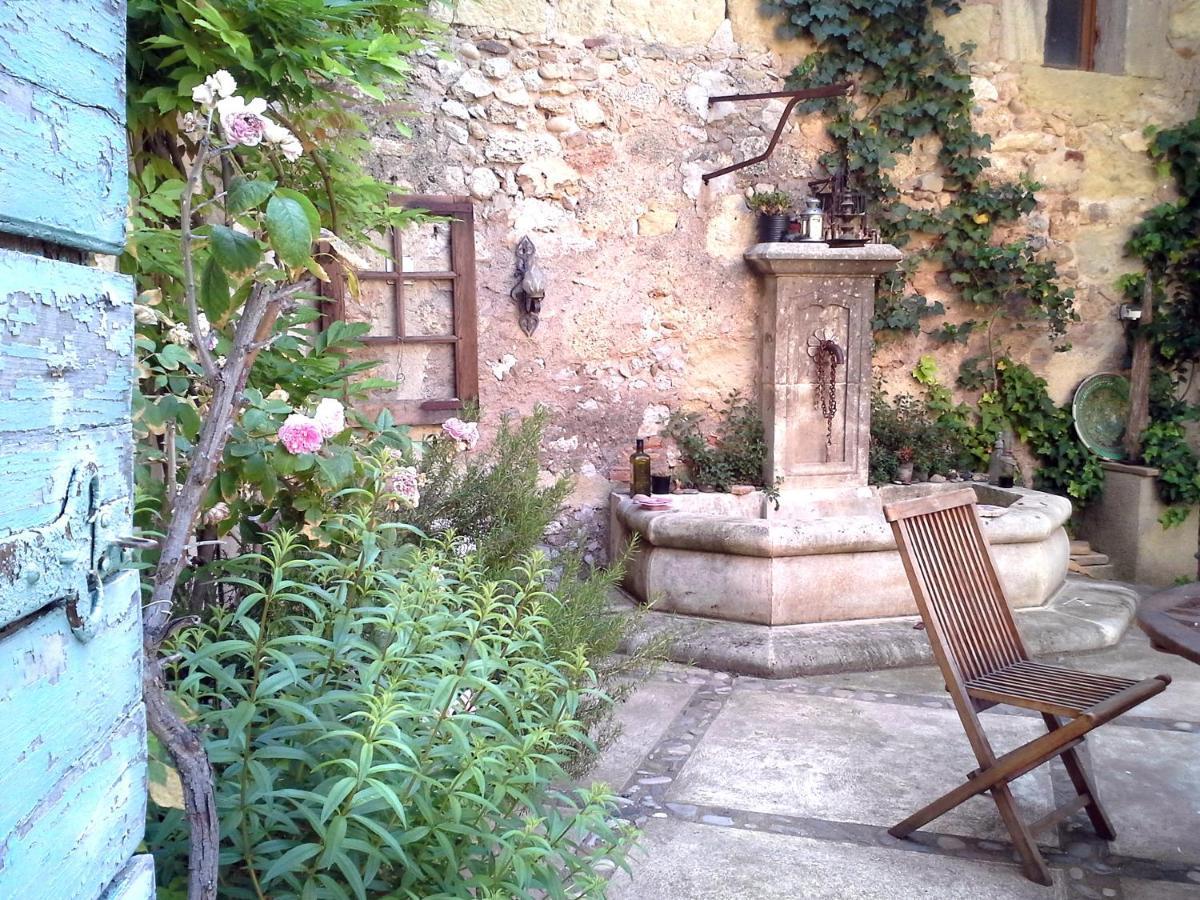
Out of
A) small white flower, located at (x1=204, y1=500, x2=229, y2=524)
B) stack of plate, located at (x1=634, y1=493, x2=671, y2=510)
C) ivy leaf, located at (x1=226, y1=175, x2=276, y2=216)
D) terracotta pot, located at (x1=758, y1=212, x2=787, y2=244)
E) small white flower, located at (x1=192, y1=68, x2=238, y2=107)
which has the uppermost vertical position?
terracotta pot, located at (x1=758, y1=212, x2=787, y2=244)

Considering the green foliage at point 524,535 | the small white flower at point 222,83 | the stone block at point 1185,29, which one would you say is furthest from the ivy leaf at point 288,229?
the stone block at point 1185,29

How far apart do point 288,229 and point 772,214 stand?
4.48 m

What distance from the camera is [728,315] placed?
19.1 feet

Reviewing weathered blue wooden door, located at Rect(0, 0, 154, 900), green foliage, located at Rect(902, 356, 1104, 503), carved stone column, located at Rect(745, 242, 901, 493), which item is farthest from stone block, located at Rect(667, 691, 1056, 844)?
green foliage, located at Rect(902, 356, 1104, 503)

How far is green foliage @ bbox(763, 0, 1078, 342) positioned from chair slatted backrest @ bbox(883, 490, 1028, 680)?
10.6 feet

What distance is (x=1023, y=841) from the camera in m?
2.61

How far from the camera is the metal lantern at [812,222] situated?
18.4 feet

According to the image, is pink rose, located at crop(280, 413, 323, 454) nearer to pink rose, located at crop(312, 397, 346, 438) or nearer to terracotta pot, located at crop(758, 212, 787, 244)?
pink rose, located at crop(312, 397, 346, 438)

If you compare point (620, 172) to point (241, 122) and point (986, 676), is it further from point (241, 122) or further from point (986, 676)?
point (241, 122)

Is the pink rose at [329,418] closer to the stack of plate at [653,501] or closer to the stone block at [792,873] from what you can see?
the stone block at [792,873]

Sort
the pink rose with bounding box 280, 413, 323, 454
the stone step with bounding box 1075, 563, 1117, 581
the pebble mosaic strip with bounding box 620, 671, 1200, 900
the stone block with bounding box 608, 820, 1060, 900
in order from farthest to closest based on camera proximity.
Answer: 1. the stone step with bounding box 1075, 563, 1117, 581
2. the pebble mosaic strip with bounding box 620, 671, 1200, 900
3. the stone block with bounding box 608, 820, 1060, 900
4. the pink rose with bounding box 280, 413, 323, 454

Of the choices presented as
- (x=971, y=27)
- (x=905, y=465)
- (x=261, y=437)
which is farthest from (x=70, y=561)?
(x=971, y=27)

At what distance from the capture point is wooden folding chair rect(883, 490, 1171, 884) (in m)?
2.59

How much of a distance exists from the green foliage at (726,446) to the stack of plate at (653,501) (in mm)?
449
